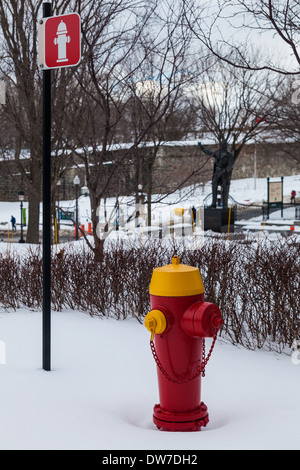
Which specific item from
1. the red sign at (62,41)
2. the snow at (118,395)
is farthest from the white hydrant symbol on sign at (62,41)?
the snow at (118,395)

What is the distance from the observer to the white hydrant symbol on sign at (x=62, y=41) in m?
4.14

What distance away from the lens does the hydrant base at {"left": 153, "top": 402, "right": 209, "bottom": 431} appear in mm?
3385

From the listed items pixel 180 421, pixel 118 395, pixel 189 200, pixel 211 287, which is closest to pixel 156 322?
pixel 180 421

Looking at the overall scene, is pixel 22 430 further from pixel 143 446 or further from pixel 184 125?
pixel 184 125

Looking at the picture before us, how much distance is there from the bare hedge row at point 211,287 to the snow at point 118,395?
0.99ft

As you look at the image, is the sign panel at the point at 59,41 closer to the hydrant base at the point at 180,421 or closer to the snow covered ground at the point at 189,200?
the hydrant base at the point at 180,421

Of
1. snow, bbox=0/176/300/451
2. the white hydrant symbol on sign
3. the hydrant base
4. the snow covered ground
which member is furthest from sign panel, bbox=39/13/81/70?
the snow covered ground

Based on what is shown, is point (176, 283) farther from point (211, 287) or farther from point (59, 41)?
point (211, 287)

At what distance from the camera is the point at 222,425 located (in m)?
3.50

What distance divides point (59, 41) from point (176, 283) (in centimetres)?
215

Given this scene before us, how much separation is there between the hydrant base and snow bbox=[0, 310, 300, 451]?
0.07 meters

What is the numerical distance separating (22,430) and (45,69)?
2643mm

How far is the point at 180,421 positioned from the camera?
3385 mm

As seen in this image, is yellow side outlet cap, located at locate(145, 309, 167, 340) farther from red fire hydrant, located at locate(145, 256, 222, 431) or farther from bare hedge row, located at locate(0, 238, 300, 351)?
bare hedge row, located at locate(0, 238, 300, 351)
